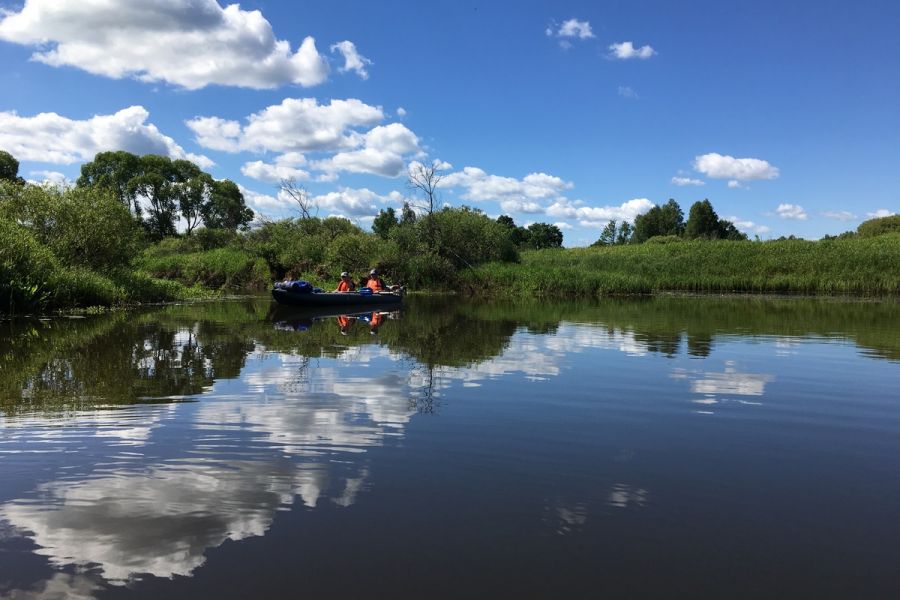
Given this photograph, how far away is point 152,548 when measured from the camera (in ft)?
11.2

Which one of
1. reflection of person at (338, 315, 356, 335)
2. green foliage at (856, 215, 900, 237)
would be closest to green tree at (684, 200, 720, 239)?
green foliage at (856, 215, 900, 237)

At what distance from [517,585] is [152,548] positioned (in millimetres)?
1956

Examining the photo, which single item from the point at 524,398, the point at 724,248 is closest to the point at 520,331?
the point at 524,398

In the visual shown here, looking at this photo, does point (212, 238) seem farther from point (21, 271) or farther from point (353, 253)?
point (21, 271)

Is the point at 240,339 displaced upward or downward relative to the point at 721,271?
downward

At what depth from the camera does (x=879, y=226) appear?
2618 inches

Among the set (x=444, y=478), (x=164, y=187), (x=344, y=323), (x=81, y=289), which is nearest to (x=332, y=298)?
(x=344, y=323)

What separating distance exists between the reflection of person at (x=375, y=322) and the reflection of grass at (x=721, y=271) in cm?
1576

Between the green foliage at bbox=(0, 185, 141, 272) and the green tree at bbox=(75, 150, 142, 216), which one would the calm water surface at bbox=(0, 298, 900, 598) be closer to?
the green foliage at bbox=(0, 185, 141, 272)

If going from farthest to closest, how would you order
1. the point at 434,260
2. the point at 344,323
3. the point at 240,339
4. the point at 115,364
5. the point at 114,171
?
the point at 114,171 → the point at 434,260 → the point at 344,323 → the point at 240,339 → the point at 115,364

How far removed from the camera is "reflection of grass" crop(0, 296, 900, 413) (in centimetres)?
798

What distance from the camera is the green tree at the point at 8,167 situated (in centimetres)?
5516

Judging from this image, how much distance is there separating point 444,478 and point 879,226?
77.1m

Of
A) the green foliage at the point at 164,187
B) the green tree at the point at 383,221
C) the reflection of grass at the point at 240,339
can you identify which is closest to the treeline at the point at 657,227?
the green tree at the point at 383,221
